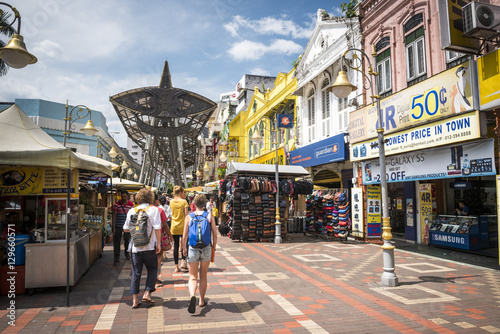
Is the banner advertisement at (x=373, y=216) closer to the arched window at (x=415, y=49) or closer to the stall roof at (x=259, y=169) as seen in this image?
the stall roof at (x=259, y=169)

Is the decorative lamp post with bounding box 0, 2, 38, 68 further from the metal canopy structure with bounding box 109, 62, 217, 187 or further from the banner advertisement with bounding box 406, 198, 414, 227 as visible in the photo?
the metal canopy structure with bounding box 109, 62, 217, 187

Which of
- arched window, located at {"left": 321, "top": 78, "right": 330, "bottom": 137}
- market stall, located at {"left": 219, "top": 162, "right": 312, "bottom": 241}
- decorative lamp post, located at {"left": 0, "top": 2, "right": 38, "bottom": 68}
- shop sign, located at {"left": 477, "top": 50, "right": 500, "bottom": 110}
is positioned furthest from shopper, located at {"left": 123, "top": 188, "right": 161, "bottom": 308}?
arched window, located at {"left": 321, "top": 78, "right": 330, "bottom": 137}

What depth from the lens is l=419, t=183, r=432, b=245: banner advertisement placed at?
12805 mm

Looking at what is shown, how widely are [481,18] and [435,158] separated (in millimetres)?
4017

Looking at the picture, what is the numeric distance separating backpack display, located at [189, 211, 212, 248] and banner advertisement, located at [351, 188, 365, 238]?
10233 millimetres

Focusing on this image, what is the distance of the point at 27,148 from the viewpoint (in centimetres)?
600

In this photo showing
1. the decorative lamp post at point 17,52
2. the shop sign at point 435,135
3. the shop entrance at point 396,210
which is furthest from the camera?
the shop entrance at point 396,210

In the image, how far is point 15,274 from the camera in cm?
629

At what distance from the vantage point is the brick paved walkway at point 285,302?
15.7 feet

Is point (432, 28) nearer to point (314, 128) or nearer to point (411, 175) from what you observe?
point (411, 175)

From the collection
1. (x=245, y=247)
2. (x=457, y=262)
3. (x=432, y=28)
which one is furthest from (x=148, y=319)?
(x=432, y=28)

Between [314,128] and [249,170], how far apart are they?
22.4ft

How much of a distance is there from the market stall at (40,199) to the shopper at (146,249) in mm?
1331

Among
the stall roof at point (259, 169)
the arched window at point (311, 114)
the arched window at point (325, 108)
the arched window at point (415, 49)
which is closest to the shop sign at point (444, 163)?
the arched window at point (415, 49)
